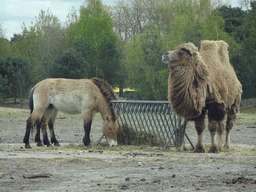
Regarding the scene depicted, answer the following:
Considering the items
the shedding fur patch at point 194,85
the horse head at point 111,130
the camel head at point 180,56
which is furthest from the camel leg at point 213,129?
the horse head at point 111,130

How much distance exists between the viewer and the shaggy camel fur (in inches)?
364

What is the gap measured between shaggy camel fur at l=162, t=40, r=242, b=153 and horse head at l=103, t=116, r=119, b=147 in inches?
106

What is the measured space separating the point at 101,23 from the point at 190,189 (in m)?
46.6

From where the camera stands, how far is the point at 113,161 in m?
8.29

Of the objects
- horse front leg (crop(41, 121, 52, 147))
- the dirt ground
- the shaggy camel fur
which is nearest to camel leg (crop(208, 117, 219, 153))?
the shaggy camel fur

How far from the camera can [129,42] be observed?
1900 inches

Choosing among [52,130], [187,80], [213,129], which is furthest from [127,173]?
[52,130]

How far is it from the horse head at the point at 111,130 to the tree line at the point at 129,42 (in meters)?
25.0

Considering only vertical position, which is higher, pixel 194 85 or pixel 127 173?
pixel 194 85

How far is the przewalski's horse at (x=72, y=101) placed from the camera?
12.1 metres

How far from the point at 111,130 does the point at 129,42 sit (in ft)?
122

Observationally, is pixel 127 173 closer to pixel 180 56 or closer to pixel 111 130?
pixel 180 56

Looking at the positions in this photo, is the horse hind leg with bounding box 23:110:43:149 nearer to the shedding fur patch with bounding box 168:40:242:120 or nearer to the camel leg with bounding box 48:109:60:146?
the camel leg with bounding box 48:109:60:146

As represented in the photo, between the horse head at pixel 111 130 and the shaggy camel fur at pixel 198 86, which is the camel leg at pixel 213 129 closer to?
the shaggy camel fur at pixel 198 86
